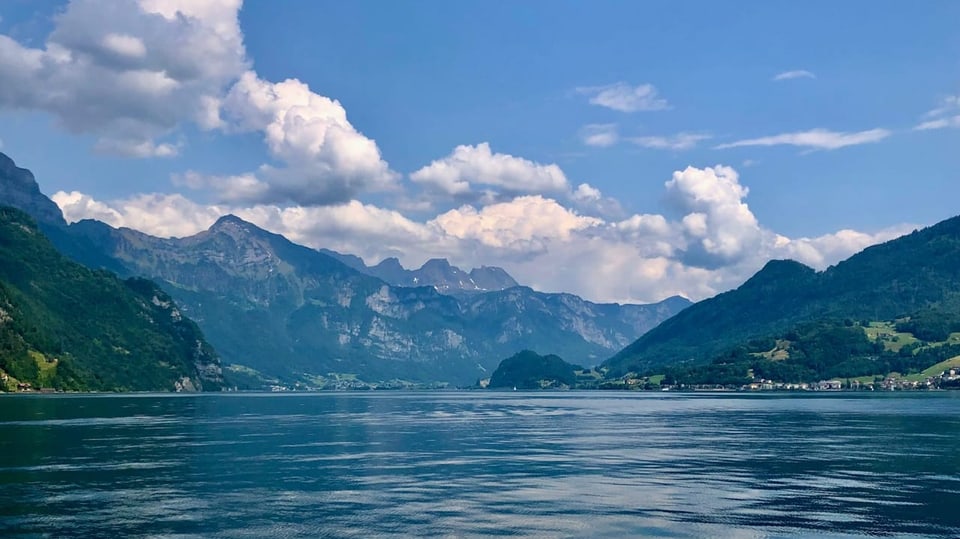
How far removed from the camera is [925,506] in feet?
256

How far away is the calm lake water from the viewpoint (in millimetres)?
69750

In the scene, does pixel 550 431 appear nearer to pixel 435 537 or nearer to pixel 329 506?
pixel 329 506

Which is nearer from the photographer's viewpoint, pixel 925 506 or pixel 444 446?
pixel 925 506

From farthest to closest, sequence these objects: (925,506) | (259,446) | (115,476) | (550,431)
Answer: (550,431), (259,446), (115,476), (925,506)

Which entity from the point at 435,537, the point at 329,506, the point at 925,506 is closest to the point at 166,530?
the point at 329,506

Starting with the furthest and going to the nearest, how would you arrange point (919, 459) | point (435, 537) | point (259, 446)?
point (259, 446) → point (919, 459) → point (435, 537)

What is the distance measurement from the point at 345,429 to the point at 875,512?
135m

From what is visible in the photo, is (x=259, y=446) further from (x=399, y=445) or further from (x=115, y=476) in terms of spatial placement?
(x=115, y=476)

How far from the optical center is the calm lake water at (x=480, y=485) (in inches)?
2746

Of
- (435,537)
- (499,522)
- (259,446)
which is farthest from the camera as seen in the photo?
(259,446)

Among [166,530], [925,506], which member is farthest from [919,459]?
[166,530]

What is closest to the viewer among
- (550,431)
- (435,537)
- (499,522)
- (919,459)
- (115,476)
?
(435,537)

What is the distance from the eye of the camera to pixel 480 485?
94.2m

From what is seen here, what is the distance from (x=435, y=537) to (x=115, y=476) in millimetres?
51615
